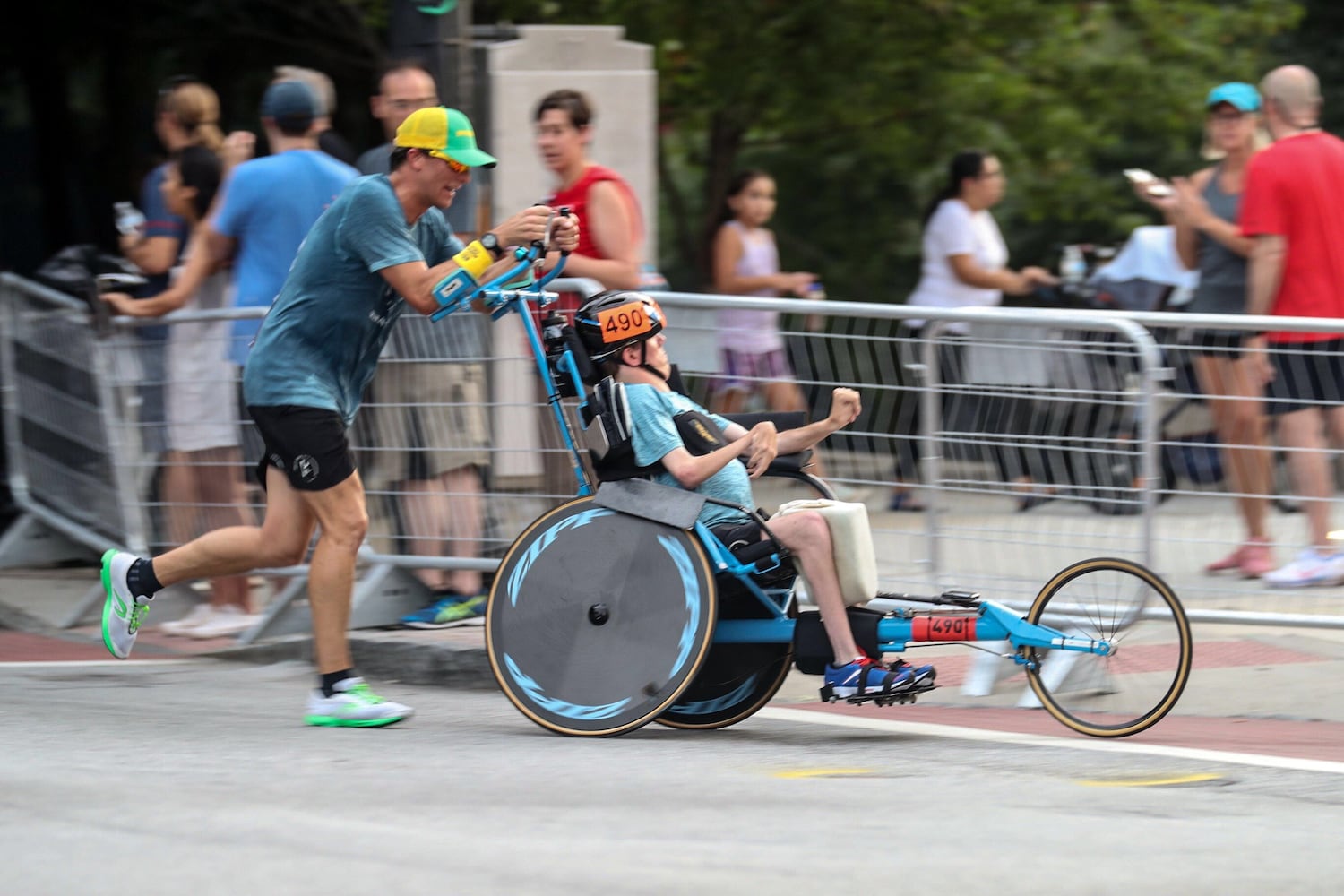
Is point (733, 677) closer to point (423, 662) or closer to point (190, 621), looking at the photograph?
point (423, 662)

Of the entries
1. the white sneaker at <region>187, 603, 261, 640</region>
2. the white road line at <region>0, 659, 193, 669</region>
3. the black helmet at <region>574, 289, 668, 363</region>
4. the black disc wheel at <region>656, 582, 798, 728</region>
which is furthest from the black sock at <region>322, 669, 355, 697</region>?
the white sneaker at <region>187, 603, 261, 640</region>

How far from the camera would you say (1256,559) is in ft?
23.3

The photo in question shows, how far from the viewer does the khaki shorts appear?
768cm

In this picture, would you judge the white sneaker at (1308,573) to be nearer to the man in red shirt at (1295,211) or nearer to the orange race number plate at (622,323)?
the man in red shirt at (1295,211)

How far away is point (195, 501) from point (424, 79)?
211 cm

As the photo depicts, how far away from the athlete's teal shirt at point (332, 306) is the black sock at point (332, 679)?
808 millimetres

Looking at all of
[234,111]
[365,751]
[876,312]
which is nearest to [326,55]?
[234,111]

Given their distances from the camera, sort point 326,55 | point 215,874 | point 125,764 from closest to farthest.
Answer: point 215,874, point 125,764, point 326,55

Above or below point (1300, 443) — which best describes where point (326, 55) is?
above

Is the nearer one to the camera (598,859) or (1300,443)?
(598,859)

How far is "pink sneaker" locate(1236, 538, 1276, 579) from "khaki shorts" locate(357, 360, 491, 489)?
9.10ft

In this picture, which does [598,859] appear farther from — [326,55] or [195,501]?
[326,55]

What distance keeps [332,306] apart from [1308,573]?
346 cm

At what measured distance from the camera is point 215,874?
14.0 feet
